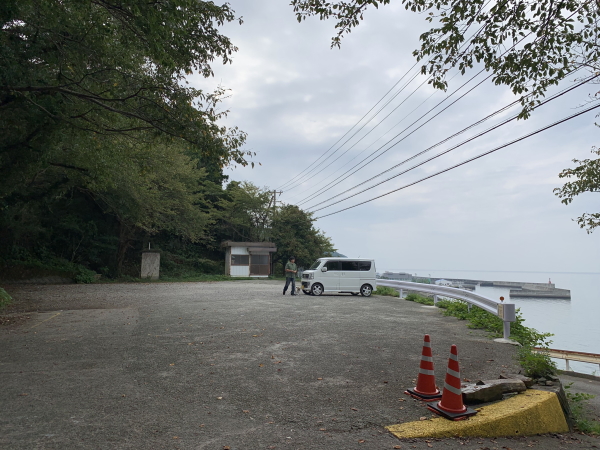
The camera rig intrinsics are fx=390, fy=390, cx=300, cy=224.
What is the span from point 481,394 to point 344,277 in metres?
13.9

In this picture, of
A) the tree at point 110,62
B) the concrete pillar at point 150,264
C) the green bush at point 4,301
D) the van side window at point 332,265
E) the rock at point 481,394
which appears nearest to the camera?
the rock at point 481,394

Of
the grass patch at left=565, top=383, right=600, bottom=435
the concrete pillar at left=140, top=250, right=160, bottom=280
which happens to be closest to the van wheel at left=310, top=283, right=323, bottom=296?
the grass patch at left=565, top=383, right=600, bottom=435

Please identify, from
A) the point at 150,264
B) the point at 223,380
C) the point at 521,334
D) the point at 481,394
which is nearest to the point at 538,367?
the point at 481,394

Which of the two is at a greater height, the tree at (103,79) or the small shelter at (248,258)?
the tree at (103,79)

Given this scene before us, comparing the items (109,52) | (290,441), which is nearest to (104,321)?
(109,52)

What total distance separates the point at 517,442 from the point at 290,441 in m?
2.29

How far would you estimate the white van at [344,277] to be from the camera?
18266mm

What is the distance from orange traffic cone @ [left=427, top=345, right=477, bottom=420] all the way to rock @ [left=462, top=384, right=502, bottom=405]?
25 cm

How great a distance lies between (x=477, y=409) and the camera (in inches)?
171

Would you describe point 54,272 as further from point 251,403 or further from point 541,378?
point 541,378

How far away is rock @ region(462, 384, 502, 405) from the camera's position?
4.52 meters

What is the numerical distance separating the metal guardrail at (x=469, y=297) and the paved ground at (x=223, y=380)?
2.14 feet

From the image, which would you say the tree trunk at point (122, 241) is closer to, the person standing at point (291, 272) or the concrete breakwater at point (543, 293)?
the person standing at point (291, 272)

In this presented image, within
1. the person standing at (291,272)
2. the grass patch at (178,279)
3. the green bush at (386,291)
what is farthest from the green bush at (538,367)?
the grass patch at (178,279)
